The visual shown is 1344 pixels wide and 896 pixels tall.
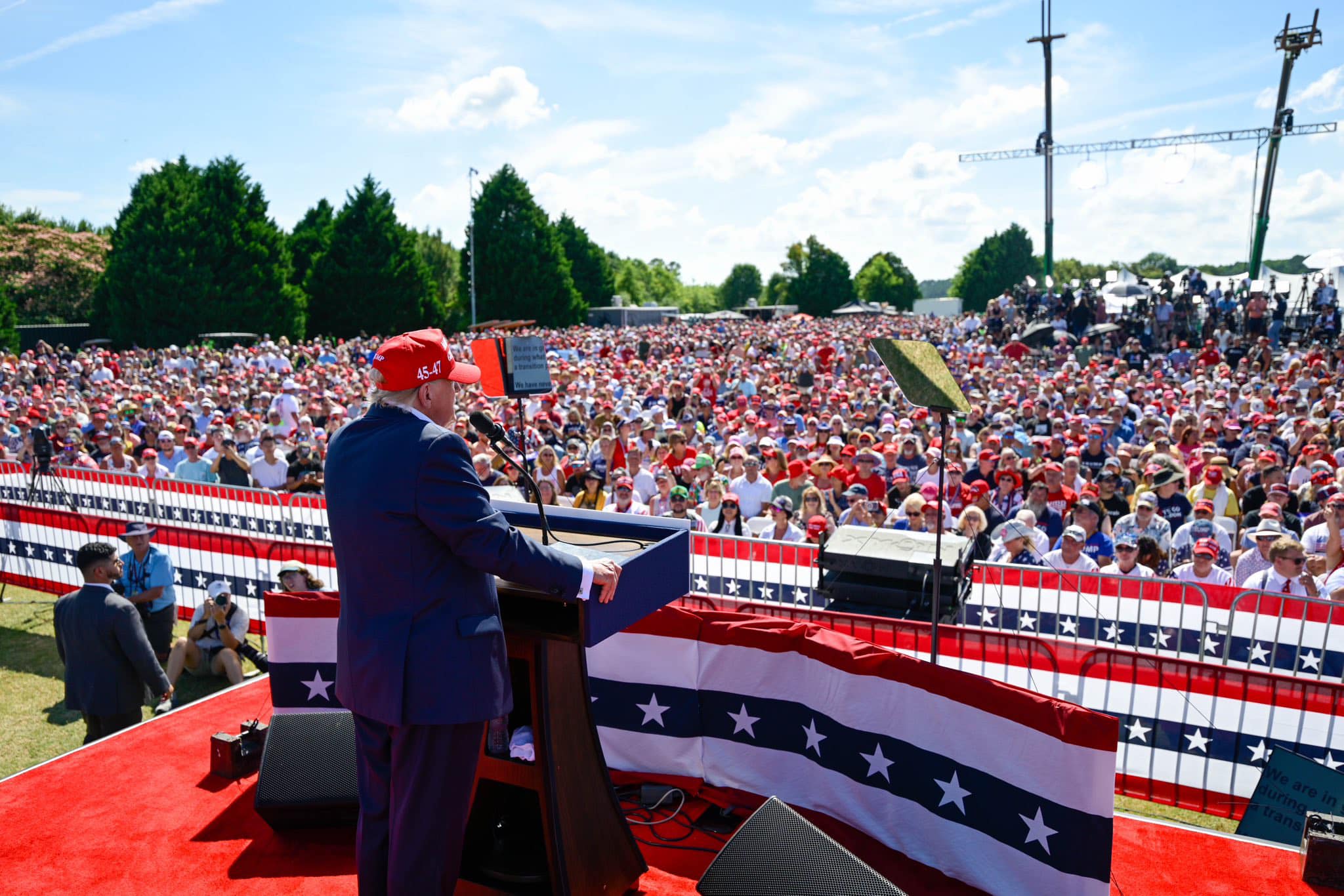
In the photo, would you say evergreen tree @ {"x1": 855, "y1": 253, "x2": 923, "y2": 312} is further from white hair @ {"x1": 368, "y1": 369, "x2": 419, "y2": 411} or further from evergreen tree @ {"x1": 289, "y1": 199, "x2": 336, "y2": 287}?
white hair @ {"x1": 368, "y1": 369, "x2": 419, "y2": 411}

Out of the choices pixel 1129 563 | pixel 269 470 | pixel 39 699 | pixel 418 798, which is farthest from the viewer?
pixel 269 470

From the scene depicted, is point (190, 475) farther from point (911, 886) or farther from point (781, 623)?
point (911, 886)

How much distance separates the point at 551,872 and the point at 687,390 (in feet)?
54.0

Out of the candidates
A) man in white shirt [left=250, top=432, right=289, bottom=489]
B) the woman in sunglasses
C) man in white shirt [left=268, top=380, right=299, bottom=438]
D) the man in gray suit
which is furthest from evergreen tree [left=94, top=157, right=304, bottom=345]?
the man in gray suit

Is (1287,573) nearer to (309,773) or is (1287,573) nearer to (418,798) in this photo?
(418,798)

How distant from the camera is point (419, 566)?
2.76 m

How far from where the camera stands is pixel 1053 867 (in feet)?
11.8

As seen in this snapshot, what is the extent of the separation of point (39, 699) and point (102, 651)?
2541mm

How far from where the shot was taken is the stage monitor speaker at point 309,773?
411 centimetres

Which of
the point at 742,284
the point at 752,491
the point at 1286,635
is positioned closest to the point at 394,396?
the point at 1286,635

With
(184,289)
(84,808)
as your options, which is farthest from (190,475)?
(184,289)

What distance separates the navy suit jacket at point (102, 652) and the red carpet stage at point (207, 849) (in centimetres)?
91

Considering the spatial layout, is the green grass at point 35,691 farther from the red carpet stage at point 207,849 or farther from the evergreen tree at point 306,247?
the evergreen tree at point 306,247

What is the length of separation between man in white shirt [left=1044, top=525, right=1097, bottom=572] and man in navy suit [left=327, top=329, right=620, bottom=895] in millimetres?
5349
